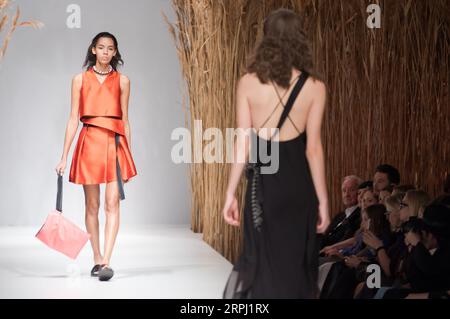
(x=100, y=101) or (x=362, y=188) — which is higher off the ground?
(x=100, y=101)

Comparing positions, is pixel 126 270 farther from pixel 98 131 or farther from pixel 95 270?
pixel 98 131

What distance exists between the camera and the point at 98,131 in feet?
14.2

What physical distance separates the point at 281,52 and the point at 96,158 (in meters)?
1.73

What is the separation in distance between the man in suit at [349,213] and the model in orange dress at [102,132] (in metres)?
0.97

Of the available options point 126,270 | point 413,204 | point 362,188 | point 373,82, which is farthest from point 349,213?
point 126,270

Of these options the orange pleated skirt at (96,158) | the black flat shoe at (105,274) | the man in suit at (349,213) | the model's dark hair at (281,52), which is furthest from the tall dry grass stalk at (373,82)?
the model's dark hair at (281,52)

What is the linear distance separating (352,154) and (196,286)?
140 cm

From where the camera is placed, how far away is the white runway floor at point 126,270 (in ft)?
12.7

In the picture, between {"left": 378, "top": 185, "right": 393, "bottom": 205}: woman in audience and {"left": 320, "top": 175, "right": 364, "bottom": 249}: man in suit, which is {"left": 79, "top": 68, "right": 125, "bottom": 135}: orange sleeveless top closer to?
{"left": 320, "top": 175, "right": 364, "bottom": 249}: man in suit

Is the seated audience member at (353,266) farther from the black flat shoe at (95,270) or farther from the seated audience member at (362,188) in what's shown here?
the black flat shoe at (95,270)

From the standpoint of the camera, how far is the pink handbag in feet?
13.7

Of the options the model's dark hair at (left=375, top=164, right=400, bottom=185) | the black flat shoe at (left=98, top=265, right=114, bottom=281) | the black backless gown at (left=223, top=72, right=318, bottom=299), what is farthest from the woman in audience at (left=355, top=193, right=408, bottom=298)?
the black flat shoe at (left=98, top=265, right=114, bottom=281)

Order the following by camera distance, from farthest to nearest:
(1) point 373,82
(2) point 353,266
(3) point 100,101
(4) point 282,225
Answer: (1) point 373,82
(3) point 100,101
(2) point 353,266
(4) point 282,225

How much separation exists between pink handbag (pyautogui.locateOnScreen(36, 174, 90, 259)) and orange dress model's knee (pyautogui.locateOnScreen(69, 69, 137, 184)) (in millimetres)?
160
